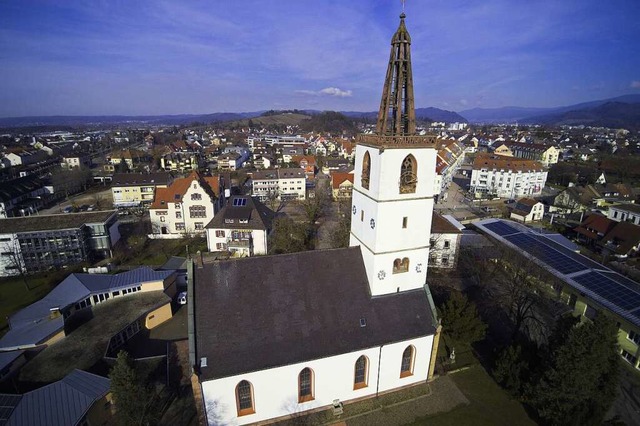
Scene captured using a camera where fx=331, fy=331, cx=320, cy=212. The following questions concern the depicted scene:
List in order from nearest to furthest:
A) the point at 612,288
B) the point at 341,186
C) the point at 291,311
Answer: the point at 291,311 → the point at 612,288 → the point at 341,186

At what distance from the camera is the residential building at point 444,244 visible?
4641 centimetres

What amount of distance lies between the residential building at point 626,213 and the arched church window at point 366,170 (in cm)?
6137

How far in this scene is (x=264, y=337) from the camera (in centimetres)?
2102

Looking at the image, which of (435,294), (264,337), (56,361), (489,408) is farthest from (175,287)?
(489,408)

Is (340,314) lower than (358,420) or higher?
higher

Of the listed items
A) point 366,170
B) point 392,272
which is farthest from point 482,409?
point 366,170

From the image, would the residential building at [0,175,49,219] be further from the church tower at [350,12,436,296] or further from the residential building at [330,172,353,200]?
the church tower at [350,12,436,296]

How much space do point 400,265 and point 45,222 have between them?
49.8 m

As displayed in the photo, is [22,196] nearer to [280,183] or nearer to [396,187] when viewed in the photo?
[280,183]

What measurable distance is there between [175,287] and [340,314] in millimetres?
24974

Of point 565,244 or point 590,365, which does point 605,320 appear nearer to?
point 590,365

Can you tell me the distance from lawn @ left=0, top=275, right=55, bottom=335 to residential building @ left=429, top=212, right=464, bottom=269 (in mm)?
50005

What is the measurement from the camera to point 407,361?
2458 cm

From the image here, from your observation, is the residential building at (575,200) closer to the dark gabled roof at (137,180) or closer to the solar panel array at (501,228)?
the solar panel array at (501,228)
